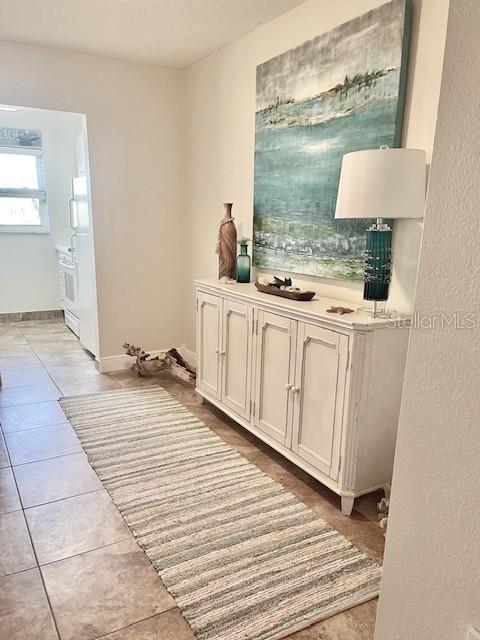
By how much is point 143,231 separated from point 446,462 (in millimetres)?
3578

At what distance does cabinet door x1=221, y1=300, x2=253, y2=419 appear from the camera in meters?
2.70

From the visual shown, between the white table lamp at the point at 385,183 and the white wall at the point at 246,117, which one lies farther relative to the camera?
the white wall at the point at 246,117

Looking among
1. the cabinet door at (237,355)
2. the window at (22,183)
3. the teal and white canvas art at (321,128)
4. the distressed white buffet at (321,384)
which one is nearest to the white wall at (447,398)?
the distressed white buffet at (321,384)

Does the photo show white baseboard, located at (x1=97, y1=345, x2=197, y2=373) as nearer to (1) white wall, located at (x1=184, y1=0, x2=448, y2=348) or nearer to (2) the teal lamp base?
(1) white wall, located at (x1=184, y1=0, x2=448, y2=348)

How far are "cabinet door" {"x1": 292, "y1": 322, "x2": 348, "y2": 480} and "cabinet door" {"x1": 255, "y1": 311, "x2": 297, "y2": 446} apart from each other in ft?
0.23

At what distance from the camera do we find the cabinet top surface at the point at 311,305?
6.49ft

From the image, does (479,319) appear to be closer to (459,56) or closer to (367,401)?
(459,56)

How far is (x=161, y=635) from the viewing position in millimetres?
1486

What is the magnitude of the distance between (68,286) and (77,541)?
3.96 metres

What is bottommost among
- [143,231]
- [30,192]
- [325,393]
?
[325,393]

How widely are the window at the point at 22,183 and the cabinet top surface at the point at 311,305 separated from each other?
362 cm

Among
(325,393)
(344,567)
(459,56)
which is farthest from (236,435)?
(459,56)

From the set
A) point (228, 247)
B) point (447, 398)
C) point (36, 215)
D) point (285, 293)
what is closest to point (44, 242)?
point (36, 215)

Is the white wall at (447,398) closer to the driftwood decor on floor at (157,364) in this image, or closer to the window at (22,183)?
the driftwood decor on floor at (157,364)
